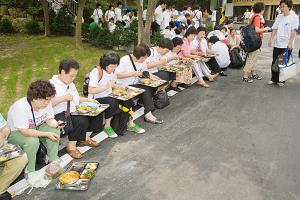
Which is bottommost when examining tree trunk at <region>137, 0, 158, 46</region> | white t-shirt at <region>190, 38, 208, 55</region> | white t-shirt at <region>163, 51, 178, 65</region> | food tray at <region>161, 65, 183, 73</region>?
food tray at <region>161, 65, 183, 73</region>

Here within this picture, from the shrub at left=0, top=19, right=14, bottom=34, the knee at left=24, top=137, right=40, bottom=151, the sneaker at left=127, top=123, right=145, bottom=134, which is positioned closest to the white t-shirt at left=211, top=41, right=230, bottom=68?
the sneaker at left=127, top=123, right=145, bottom=134

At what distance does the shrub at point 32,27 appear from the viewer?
722 inches

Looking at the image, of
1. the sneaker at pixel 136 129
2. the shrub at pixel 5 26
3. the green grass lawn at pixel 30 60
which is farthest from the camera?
the shrub at pixel 5 26

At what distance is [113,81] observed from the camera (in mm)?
5172

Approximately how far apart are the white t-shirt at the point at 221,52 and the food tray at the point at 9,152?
6491 mm

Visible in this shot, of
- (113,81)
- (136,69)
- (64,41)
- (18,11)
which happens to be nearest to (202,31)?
(136,69)

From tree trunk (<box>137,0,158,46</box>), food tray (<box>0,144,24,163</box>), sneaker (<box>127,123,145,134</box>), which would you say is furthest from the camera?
tree trunk (<box>137,0,158,46</box>)

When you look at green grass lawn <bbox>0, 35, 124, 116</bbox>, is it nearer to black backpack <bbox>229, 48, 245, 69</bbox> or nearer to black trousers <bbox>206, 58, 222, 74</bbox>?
black trousers <bbox>206, 58, 222, 74</bbox>

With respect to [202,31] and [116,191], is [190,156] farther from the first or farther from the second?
[202,31]

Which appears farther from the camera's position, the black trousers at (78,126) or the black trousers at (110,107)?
the black trousers at (110,107)

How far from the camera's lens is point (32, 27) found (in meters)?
18.4

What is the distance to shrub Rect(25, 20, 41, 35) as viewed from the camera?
18328 mm

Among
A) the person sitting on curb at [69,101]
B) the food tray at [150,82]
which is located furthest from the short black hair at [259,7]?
the person sitting on curb at [69,101]

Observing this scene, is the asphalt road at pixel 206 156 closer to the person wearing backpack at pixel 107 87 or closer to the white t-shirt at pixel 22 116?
the person wearing backpack at pixel 107 87
